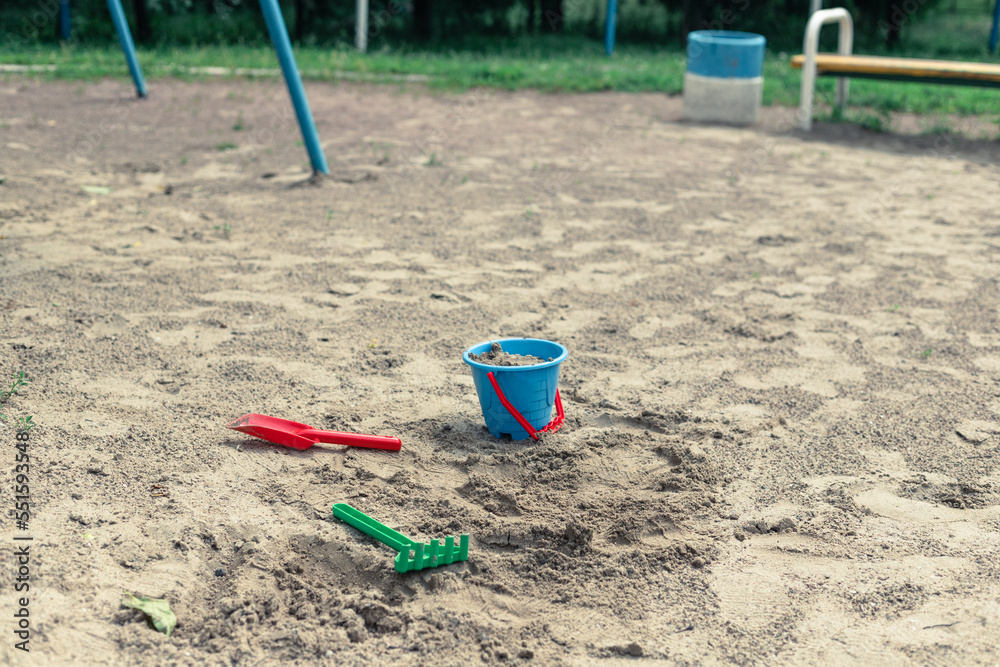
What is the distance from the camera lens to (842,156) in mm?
7742

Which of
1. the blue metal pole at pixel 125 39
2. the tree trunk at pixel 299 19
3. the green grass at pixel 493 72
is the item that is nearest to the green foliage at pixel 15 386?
the blue metal pole at pixel 125 39

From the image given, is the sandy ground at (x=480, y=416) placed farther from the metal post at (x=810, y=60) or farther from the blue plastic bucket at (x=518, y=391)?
the metal post at (x=810, y=60)

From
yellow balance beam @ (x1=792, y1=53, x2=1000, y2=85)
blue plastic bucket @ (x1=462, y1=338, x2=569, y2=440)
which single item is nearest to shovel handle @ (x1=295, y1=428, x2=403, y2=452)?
blue plastic bucket @ (x1=462, y1=338, x2=569, y2=440)

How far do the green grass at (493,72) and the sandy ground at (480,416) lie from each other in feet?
10.2

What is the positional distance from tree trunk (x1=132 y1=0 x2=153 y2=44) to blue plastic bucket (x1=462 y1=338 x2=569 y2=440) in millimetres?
12711

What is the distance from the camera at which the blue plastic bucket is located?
10.00ft

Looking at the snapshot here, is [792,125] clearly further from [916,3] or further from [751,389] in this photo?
[916,3]

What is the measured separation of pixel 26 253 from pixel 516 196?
10.1 ft

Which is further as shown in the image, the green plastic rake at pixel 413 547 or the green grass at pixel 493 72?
the green grass at pixel 493 72

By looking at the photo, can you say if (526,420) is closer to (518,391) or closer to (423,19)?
(518,391)

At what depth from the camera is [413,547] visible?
2.48 meters

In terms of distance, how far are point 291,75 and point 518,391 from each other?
411cm

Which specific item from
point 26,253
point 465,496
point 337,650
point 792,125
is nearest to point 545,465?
point 465,496

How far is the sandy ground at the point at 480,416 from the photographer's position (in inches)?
91.7
